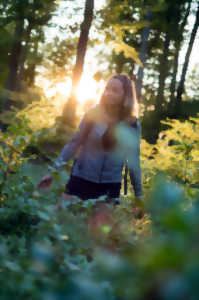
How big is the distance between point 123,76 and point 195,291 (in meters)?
3.23

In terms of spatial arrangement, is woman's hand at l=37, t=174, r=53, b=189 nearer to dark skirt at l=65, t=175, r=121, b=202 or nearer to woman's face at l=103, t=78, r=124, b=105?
dark skirt at l=65, t=175, r=121, b=202

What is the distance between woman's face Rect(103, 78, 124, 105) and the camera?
3383 mm

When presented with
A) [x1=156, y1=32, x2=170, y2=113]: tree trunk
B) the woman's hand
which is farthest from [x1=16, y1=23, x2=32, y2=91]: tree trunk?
the woman's hand

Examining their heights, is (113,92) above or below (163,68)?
below

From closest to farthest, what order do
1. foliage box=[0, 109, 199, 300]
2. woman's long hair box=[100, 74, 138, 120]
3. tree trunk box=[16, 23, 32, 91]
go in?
foliage box=[0, 109, 199, 300] < woman's long hair box=[100, 74, 138, 120] < tree trunk box=[16, 23, 32, 91]

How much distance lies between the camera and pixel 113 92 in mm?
3402

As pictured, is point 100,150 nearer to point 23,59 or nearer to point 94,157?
point 94,157

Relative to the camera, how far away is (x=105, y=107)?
135 inches

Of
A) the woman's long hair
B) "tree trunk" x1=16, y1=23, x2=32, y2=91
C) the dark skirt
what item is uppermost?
"tree trunk" x1=16, y1=23, x2=32, y2=91

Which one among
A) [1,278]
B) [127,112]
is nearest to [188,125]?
[127,112]

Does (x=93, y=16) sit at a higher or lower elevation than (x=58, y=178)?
higher

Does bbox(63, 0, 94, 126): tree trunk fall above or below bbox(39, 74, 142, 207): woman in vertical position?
above

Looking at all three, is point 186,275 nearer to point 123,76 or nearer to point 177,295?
point 177,295

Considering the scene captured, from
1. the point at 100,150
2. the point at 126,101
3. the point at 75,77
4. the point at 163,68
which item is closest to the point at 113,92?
the point at 126,101
